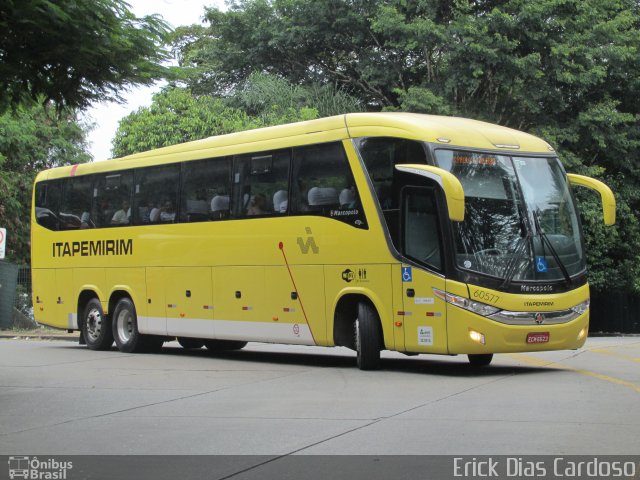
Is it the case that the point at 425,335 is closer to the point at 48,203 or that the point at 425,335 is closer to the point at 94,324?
the point at 94,324

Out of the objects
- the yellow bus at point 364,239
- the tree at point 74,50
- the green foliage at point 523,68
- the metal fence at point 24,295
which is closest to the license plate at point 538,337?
the yellow bus at point 364,239

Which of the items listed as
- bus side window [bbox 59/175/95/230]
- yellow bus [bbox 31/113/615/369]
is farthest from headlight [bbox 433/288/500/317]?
bus side window [bbox 59/175/95/230]

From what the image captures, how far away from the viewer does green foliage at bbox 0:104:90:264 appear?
3581 centimetres

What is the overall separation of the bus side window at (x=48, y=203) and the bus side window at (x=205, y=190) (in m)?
4.70

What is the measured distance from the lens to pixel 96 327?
68.1 ft

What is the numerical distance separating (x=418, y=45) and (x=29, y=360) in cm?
1981

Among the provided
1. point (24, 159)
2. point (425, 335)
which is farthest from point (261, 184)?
point (24, 159)

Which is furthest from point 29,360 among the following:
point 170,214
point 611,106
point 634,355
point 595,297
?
point 595,297

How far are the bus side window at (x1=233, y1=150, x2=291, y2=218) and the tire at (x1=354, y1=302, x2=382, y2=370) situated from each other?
2.43 m

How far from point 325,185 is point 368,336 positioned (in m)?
2.46

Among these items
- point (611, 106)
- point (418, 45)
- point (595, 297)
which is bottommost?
point (595, 297)

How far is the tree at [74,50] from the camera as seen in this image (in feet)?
34.7

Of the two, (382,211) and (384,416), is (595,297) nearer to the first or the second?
(382,211)

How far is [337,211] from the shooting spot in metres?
15.0
